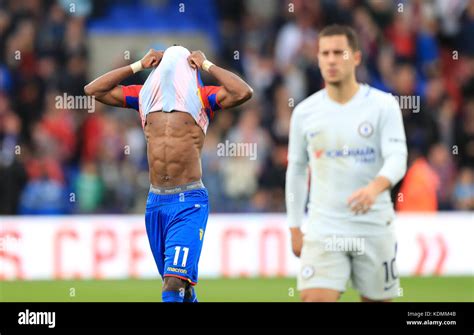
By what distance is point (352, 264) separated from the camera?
8297 millimetres

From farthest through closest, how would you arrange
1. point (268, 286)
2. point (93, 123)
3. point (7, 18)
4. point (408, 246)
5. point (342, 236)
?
point (7, 18), point (93, 123), point (408, 246), point (268, 286), point (342, 236)

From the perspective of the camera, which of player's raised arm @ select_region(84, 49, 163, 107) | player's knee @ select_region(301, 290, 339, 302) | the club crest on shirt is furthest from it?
player's raised arm @ select_region(84, 49, 163, 107)

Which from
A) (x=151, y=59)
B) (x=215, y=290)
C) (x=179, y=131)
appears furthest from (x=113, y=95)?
(x=215, y=290)

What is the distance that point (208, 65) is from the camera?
9.12m

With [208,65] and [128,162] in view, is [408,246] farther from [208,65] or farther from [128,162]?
[208,65]

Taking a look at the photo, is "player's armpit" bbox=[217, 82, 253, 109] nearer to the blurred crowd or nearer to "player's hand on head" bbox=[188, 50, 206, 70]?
"player's hand on head" bbox=[188, 50, 206, 70]

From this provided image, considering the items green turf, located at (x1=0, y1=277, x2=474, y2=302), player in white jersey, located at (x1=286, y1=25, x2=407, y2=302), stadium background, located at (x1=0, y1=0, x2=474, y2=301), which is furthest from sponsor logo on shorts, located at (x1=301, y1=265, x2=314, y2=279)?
stadium background, located at (x1=0, y1=0, x2=474, y2=301)

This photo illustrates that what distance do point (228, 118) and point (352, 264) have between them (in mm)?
9642

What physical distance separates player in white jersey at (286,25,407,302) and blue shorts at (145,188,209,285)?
3.39ft

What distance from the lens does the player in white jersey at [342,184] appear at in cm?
817

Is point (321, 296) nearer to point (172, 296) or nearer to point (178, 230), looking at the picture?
point (172, 296)

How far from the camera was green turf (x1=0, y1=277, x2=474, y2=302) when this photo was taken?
13961 millimetres
